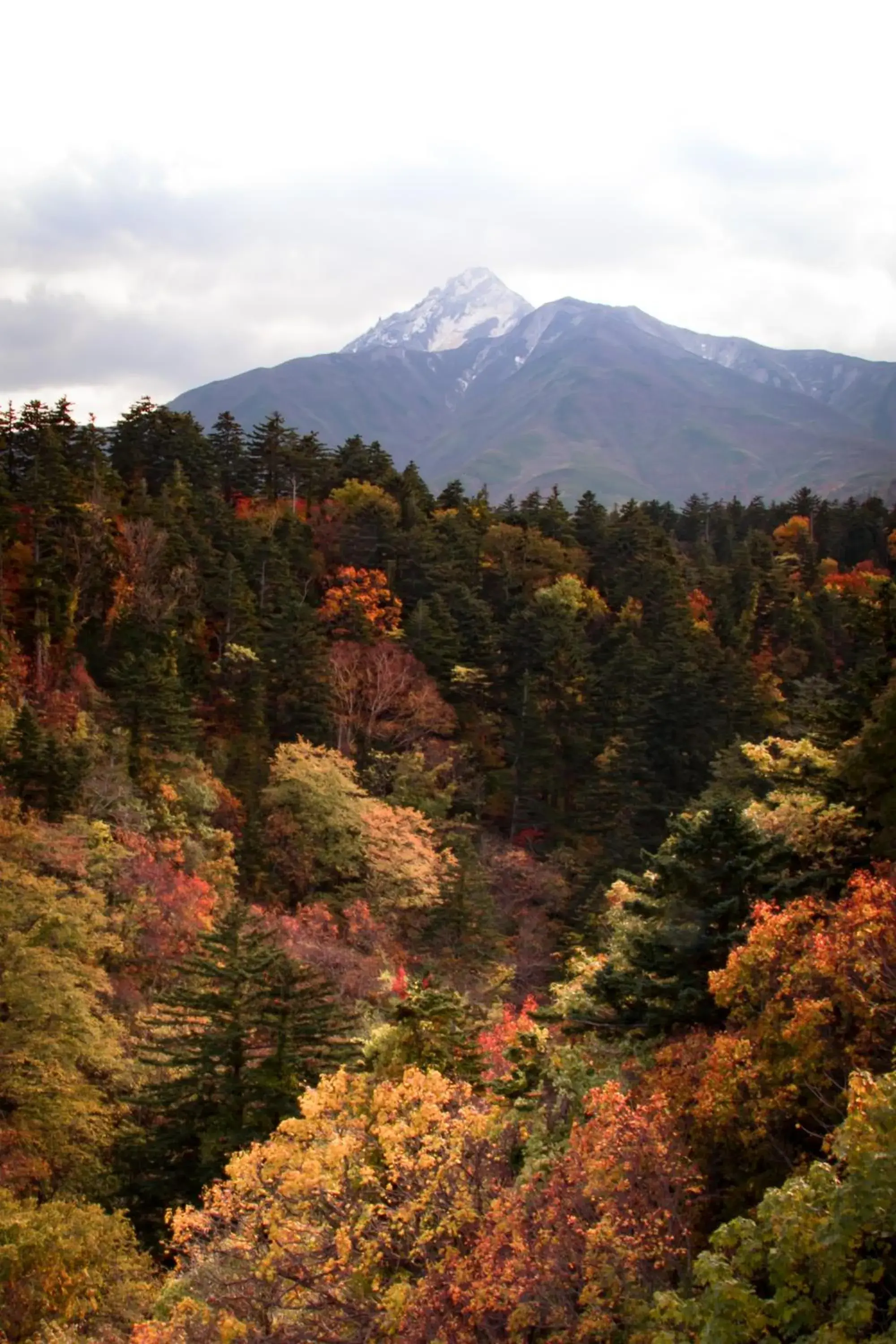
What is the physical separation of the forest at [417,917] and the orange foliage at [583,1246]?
58mm

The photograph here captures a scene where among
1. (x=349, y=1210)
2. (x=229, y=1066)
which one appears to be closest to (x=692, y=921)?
(x=349, y=1210)

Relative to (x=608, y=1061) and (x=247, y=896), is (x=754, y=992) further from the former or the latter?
(x=247, y=896)

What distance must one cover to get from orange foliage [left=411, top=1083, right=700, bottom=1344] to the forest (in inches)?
2.3

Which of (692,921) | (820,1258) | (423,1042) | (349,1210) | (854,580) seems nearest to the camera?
(820,1258)

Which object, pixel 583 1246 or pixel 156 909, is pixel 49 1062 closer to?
pixel 156 909

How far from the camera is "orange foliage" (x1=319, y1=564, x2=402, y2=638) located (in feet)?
141

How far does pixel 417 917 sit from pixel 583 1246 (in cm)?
2376

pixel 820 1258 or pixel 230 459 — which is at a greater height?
pixel 230 459

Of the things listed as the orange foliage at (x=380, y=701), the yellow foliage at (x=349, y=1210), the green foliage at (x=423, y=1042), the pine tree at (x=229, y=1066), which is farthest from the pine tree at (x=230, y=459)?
the yellow foliage at (x=349, y=1210)

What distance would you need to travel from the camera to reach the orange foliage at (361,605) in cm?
4288

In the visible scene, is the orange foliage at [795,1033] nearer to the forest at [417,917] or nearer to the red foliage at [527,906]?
the forest at [417,917]

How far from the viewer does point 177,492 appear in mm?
41281

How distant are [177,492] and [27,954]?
26.7 metres

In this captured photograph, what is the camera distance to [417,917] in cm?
3244
